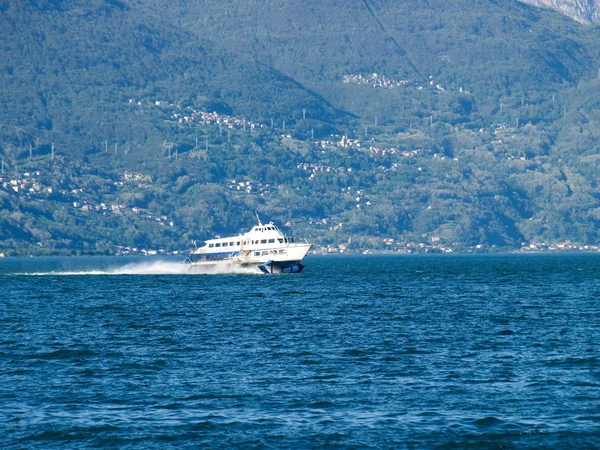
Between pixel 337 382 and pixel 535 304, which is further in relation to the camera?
pixel 535 304

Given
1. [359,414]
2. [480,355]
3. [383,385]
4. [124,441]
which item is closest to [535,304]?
[480,355]

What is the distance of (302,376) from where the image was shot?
2388 inches

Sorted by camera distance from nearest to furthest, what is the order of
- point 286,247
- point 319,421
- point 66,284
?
point 319,421, point 66,284, point 286,247

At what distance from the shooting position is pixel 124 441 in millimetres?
46375

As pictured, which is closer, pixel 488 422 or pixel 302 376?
pixel 488 422

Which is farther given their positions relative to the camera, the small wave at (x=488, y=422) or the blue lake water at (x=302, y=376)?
the small wave at (x=488, y=422)

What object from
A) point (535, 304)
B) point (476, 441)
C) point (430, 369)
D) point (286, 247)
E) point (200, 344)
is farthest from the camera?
point (286, 247)

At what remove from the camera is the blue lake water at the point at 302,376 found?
47625 mm

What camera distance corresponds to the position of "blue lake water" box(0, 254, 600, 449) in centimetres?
4762

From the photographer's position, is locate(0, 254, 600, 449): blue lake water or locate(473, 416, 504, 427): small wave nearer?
locate(0, 254, 600, 449): blue lake water

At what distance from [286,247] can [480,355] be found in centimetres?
11073

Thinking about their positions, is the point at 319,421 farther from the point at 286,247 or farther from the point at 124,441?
the point at 286,247

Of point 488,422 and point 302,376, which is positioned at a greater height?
point 302,376

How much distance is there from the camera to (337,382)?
2306 inches
